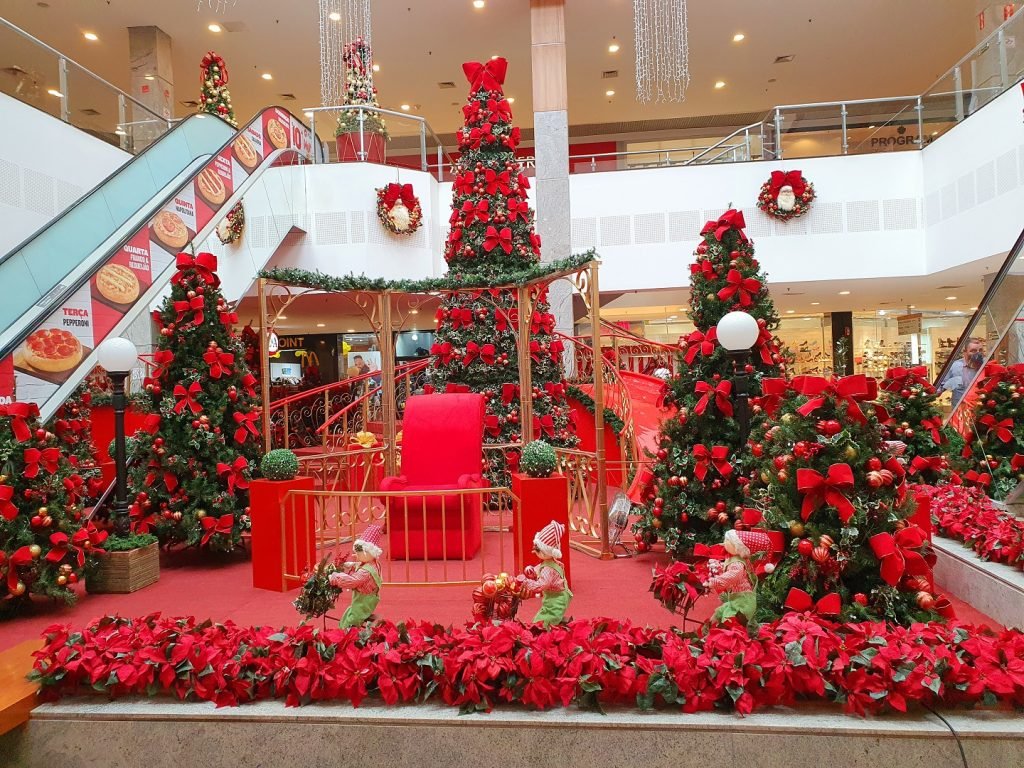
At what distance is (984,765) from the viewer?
2.23 metres

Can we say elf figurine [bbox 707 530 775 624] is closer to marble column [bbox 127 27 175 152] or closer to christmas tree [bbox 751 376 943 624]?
christmas tree [bbox 751 376 943 624]

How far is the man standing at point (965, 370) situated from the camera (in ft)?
16.7

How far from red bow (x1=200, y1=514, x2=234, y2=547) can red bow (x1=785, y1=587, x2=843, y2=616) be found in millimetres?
4057

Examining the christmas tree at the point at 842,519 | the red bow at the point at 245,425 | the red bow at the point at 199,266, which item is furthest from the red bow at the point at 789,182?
the christmas tree at the point at 842,519

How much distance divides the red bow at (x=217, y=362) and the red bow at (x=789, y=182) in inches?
392

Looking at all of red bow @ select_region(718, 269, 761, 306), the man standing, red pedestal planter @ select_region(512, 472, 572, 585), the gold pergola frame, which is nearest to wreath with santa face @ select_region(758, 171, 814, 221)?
the gold pergola frame

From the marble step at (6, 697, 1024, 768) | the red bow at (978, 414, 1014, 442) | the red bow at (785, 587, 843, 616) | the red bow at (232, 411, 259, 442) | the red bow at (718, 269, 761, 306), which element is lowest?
the marble step at (6, 697, 1024, 768)

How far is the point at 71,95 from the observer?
9648 mm

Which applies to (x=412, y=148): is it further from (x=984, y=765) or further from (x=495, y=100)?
(x=984, y=765)

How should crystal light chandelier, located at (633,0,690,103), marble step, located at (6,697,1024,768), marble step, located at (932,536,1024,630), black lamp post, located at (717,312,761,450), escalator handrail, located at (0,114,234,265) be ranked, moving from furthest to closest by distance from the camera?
crystal light chandelier, located at (633,0,690,103) → escalator handrail, located at (0,114,234,265) → black lamp post, located at (717,312,761,450) → marble step, located at (932,536,1024,630) → marble step, located at (6,697,1024,768)

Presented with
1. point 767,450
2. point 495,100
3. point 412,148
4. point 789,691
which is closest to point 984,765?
point 789,691

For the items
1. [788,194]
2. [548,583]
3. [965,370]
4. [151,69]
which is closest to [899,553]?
[548,583]

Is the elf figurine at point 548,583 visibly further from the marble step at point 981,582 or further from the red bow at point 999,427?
the red bow at point 999,427

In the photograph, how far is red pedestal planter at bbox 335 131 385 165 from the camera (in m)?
→ 11.7
